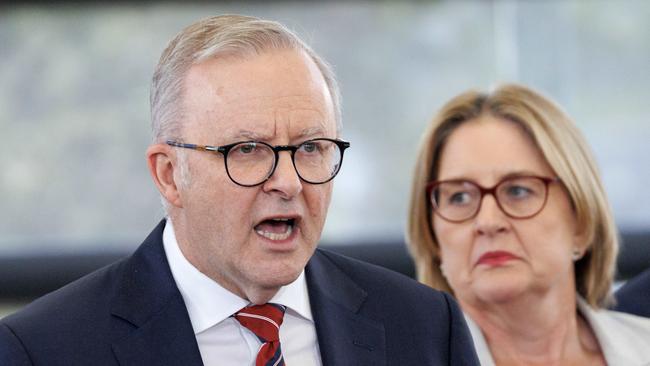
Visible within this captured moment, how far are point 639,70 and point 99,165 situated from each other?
289cm

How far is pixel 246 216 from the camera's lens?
188 cm

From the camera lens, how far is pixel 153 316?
1947 mm

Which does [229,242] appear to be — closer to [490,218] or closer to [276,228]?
[276,228]

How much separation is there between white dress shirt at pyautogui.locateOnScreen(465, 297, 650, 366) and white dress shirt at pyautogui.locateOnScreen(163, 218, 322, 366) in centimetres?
80

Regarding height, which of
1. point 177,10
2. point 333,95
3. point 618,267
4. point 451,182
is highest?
point 177,10

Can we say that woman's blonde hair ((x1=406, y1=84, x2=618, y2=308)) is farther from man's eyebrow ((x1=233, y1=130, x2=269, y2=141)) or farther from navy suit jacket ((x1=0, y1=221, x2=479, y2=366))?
man's eyebrow ((x1=233, y1=130, x2=269, y2=141))

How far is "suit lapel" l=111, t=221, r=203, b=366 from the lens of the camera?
6.22 ft

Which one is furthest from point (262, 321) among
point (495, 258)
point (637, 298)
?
point (637, 298)

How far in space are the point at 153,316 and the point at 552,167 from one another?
51.4 inches

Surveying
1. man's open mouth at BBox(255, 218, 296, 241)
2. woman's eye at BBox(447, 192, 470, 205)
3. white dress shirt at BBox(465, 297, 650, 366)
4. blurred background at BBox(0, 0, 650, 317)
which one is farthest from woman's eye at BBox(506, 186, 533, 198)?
blurred background at BBox(0, 0, 650, 317)

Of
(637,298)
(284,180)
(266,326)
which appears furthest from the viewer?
(637,298)

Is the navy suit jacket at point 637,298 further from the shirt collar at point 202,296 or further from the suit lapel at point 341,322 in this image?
the shirt collar at point 202,296

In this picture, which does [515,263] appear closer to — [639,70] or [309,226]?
[309,226]

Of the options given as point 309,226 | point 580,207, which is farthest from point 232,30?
point 580,207
